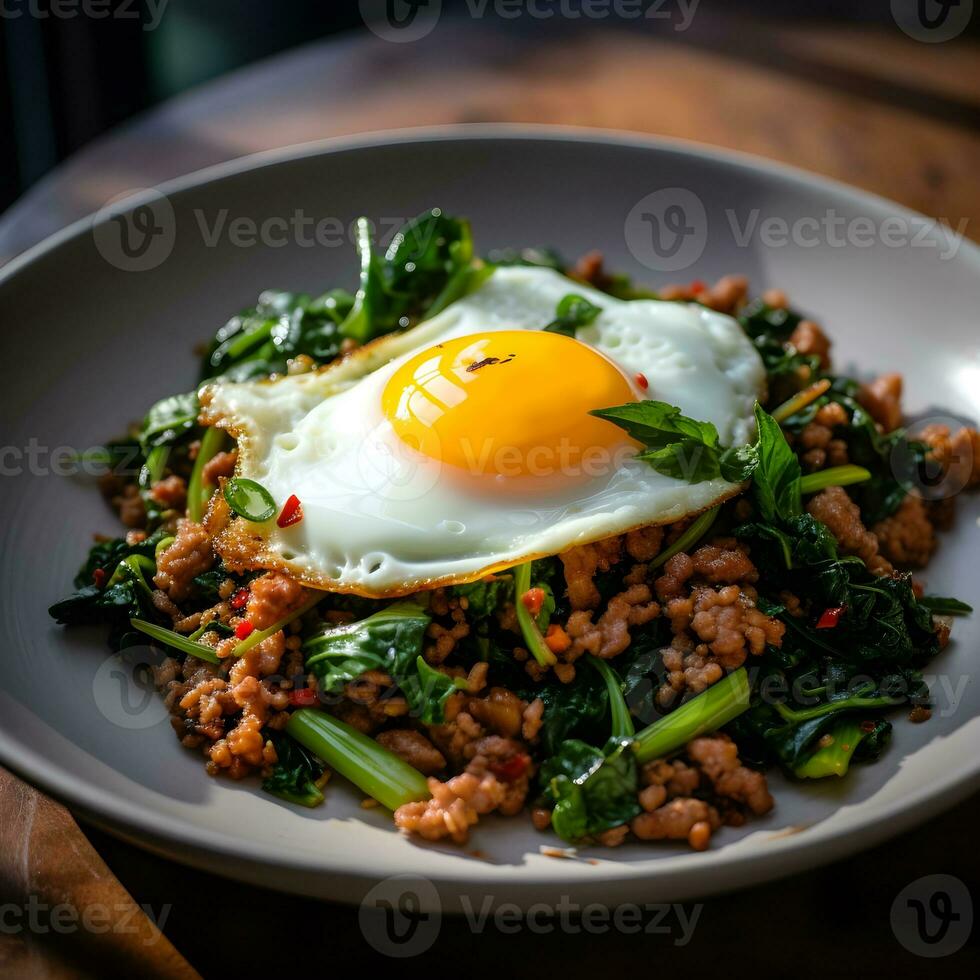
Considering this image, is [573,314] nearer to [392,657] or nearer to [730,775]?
[392,657]

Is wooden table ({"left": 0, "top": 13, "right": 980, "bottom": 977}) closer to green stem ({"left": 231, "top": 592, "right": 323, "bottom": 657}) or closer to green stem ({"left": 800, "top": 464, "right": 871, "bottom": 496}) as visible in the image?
green stem ({"left": 231, "top": 592, "right": 323, "bottom": 657})

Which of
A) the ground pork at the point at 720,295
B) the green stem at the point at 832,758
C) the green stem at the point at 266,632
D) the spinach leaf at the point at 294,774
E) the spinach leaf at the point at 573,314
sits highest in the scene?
the spinach leaf at the point at 573,314

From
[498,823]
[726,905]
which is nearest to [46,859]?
[498,823]

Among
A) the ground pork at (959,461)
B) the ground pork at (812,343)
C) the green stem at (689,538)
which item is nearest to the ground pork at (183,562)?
the green stem at (689,538)

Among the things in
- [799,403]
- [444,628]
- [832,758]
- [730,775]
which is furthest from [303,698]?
[799,403]

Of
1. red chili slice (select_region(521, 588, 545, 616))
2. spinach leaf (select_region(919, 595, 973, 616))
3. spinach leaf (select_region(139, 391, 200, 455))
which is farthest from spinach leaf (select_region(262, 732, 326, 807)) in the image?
spinach leaf (select_region(919, 595, 973, 616))

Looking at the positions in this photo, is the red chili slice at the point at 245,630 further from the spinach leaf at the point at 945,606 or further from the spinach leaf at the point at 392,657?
the spinach leaf at the point at 945,606
